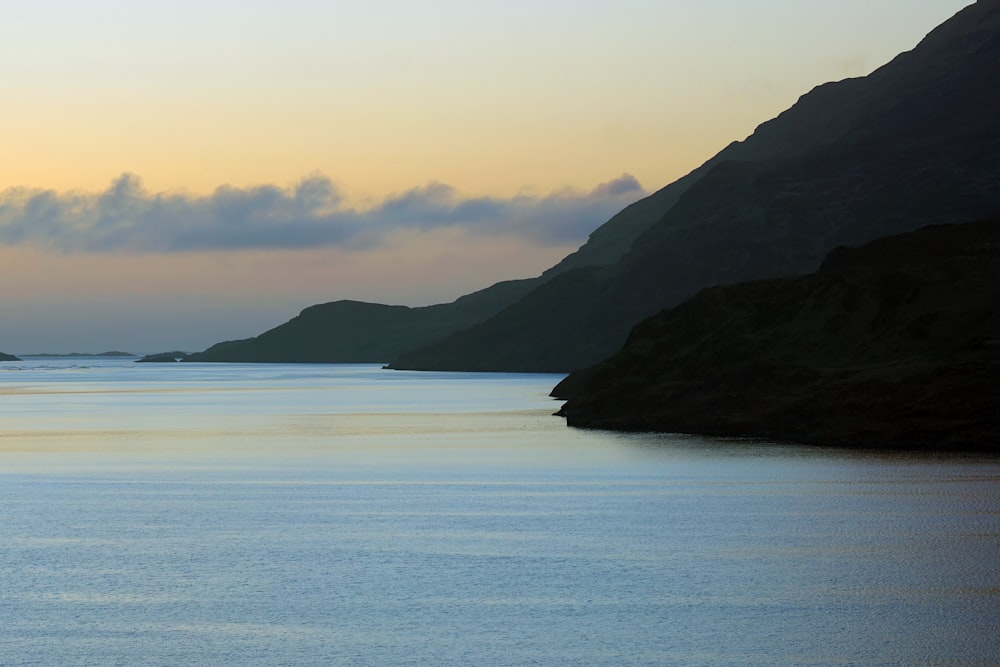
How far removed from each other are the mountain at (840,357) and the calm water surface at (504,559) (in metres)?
13.5

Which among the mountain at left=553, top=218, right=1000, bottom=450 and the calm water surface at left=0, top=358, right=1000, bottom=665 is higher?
the mountain at left=553, top=218, right=1000, bottom=450

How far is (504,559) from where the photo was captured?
3806cm

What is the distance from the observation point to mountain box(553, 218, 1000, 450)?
286ft

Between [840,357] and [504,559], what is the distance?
73.5 metres

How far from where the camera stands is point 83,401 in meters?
175

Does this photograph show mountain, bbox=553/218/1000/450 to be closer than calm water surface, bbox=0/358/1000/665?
No

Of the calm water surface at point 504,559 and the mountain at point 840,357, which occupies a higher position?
the mountain at point 840,357

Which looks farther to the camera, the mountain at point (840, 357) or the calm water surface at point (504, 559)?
the mountain at point (840, 357)

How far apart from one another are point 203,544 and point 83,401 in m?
141

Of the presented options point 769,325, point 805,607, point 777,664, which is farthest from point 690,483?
point 769,325

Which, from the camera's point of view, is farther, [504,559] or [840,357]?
[840,357]

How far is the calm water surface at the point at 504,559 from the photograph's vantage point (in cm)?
2730

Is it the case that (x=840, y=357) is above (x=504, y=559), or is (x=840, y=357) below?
above

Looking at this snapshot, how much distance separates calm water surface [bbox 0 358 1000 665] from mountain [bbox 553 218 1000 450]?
44.2 feet
